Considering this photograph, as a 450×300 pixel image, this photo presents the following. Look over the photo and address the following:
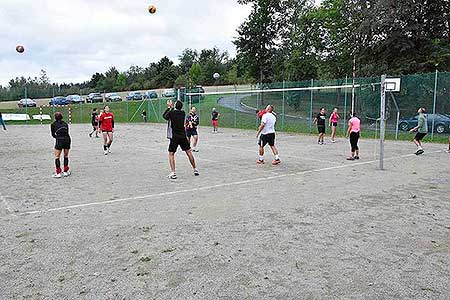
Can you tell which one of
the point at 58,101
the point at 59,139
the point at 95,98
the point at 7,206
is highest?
the point at 95,98

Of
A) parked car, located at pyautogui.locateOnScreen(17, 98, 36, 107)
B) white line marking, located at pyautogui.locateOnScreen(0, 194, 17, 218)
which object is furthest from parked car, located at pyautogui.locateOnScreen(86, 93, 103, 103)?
white line marking, located at pyautogui.locateOnScreen(0, 194, 17, 218)

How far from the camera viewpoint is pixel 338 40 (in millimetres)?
36312

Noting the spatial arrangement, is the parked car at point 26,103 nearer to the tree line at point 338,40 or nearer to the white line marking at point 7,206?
the tree line at point 338,40

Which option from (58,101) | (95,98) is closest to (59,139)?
(58,101)

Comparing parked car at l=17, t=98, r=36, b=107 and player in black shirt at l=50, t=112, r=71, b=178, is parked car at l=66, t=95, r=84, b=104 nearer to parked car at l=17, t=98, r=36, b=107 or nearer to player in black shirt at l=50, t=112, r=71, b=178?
parked car at l=17, t=98, r=36, b=107

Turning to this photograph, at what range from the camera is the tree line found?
1062 inches

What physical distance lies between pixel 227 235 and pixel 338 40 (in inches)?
1342

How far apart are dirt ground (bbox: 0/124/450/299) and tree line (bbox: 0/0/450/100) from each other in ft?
62.6

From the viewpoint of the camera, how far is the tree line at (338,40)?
27.0 meters

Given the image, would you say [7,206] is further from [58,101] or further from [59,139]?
[58,101]

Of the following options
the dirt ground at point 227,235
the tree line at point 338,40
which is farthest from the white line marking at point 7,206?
the tree line at point 338,40

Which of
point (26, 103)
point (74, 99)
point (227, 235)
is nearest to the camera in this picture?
point (227, 235)

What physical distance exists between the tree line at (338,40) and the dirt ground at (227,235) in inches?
752

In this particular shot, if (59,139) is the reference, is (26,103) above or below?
above
